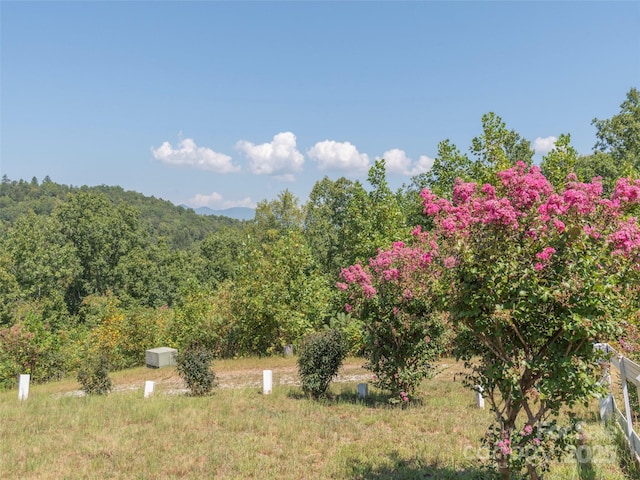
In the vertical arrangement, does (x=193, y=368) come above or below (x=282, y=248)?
below

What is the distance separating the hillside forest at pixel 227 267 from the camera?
2025 cm

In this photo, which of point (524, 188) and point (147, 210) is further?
point (147, 210)

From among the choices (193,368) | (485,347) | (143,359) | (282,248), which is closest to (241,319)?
(282,248)

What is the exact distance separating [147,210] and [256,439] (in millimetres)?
130474

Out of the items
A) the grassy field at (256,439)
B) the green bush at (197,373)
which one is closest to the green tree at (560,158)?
the grassy field at (256,439)

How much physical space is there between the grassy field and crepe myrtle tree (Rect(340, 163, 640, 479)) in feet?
6.28

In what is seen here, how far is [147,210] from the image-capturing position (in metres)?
126

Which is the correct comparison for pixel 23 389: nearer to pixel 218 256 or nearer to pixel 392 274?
pixel 392 274

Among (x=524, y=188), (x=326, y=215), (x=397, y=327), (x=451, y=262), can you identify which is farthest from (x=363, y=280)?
(x=326, y=215)

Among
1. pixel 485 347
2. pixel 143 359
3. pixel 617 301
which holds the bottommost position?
pixel 143 359

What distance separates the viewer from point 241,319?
21422mm

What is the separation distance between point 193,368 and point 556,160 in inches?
673

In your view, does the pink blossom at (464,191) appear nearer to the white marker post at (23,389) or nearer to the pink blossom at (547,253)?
the pink blossom at (547,253)

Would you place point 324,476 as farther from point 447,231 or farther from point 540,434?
point 447,231
